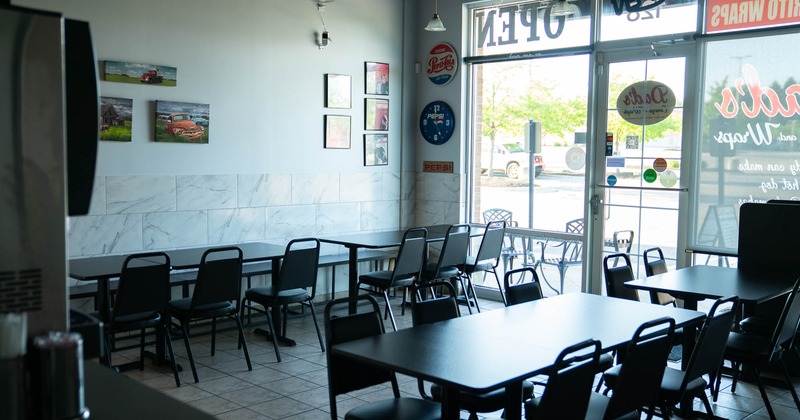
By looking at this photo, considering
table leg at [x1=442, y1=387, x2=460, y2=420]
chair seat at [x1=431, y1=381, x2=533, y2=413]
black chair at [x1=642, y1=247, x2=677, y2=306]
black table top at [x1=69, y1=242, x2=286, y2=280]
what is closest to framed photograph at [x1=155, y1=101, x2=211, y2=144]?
black table top at [x1=69, y1=242, x2=286, y2=280]

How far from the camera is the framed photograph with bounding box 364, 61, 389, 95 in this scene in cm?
798

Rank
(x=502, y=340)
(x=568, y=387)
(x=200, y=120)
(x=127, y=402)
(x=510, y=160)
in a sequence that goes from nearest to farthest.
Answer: (x=127, y=402) < (x=568, y=387) < (x=502, y=340) < (x=200, y=120) < (x=510, y=160)

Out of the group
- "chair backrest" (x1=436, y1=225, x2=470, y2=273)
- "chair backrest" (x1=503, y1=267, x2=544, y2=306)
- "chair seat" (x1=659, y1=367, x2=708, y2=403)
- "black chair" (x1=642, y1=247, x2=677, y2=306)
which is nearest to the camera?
"chair seat" (x1=659, y1=367, x2=708, y2=403)

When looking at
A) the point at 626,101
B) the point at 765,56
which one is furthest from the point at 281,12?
the point at 765,56

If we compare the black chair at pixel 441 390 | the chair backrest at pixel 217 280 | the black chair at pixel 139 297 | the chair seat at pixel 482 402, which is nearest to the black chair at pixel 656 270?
the black chair at pixel 441 390

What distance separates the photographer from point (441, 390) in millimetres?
3475

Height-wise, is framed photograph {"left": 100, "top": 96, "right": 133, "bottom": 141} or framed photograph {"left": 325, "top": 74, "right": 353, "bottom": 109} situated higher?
framed photograph {"left": 325, "top": 74, "right": 353, "bottom": 109}

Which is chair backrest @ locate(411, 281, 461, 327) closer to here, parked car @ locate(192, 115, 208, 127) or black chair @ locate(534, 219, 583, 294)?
parked car @ locate(192, 115, 208, 127)

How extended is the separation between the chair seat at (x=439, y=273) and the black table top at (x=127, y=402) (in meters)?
4.54

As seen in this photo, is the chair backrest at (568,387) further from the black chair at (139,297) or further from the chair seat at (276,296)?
the chair seat at (276,296)

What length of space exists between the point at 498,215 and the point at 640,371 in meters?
5.02

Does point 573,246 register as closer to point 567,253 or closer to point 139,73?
point 567,253

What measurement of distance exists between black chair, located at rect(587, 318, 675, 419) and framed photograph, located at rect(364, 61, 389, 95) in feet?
17.1

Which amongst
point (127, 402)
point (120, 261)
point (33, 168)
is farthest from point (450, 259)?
point (33, 168)
